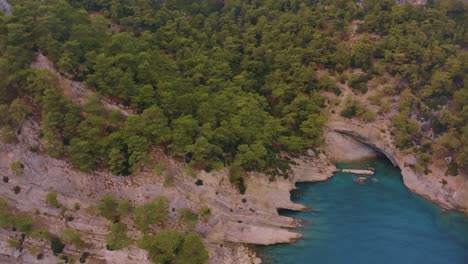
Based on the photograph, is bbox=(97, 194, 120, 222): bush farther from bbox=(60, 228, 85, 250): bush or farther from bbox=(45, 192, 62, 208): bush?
bbox=(45, 192, 62, 208): bush

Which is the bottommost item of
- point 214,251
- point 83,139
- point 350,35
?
point 214,251

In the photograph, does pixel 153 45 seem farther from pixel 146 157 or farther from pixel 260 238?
pixel 260 238

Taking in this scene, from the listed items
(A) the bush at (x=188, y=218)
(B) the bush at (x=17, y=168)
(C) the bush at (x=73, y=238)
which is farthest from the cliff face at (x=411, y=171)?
(B) the bush at (x=17, y=168)

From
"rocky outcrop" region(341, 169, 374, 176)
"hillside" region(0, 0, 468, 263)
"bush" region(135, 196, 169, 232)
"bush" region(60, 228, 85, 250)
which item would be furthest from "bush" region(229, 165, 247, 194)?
"bush" region(60, 228, 85, 250)

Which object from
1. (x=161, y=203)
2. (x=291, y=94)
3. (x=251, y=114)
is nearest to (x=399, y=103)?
(x=291, y=94)

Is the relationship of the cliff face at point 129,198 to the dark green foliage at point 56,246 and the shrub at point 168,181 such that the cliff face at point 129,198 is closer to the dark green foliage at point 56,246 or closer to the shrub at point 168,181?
the shrub at point 168,181

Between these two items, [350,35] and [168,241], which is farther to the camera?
[350,35]

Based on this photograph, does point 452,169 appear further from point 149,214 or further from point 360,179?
point 149,214
